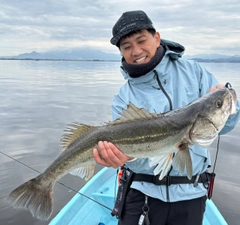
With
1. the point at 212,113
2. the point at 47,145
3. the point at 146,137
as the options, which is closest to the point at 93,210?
the point at 146,137

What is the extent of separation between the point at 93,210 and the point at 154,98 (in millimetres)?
3296

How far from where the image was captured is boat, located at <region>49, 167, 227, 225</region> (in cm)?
504

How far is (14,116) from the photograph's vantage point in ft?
46.8

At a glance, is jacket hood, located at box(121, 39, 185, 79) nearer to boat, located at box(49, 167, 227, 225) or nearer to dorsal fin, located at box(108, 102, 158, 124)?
dorsal fin, located at box(108, 102, 158, 124)

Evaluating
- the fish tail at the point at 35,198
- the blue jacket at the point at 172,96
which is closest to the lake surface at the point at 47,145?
the fish tail at the point at 35,198

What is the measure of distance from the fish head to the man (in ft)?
1.05

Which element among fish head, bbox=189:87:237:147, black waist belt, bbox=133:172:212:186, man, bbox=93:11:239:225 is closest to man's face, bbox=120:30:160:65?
man, bbox=93:11:239:225

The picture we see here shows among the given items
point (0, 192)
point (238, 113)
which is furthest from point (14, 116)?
point (238, 113)

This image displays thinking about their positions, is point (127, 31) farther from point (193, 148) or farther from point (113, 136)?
point (193, 148)

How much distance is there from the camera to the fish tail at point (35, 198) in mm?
3178

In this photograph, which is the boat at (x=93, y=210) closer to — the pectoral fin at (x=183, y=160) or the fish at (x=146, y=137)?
the fish at (x=146, y=137)

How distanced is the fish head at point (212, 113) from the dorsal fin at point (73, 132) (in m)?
1.17

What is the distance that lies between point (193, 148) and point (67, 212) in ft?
10.1

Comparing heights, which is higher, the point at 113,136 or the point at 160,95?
the point at 160,95
